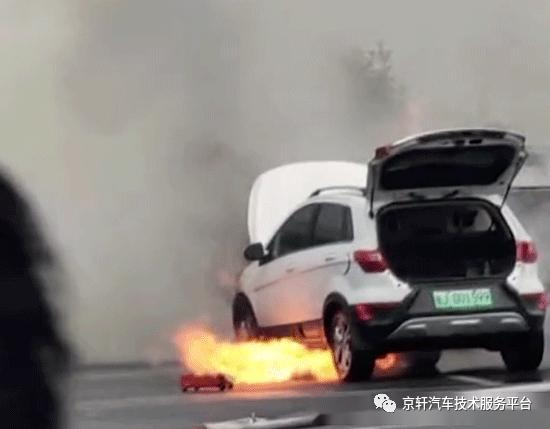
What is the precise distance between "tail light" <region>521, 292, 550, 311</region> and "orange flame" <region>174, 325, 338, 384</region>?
18.5 inches

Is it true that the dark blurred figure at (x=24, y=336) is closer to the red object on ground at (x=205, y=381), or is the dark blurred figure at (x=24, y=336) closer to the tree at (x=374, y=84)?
the red object on ground at (x=205, y=381)

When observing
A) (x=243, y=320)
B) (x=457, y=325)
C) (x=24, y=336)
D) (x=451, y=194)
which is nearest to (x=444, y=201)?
(x=451, y=194)

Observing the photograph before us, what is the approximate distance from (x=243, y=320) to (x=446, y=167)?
585 mm

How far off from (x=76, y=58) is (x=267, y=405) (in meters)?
0.90

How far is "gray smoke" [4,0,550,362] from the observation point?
2.47 metres

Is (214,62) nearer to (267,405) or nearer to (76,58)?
(76,58)

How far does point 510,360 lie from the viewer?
8.08 ft

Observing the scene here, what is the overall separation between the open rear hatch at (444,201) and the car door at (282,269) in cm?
19

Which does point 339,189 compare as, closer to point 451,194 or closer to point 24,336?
point 451,194

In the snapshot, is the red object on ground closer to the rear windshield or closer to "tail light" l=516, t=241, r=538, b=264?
the rear windshield

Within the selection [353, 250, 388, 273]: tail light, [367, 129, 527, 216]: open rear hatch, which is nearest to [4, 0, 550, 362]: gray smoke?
[367, 129, 527, 216]: open rear hatch

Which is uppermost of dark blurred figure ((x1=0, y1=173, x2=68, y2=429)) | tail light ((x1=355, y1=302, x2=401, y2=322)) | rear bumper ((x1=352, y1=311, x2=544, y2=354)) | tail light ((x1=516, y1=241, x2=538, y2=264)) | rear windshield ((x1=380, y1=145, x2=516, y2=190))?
dark blurred figure ((x1=0, y1=173, x2=68, y2=429))

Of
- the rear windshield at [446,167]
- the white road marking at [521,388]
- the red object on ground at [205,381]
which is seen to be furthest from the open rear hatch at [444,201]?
the red object on ground at [205,381]

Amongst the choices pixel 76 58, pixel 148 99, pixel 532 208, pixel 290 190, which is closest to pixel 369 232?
pixel 290 190
